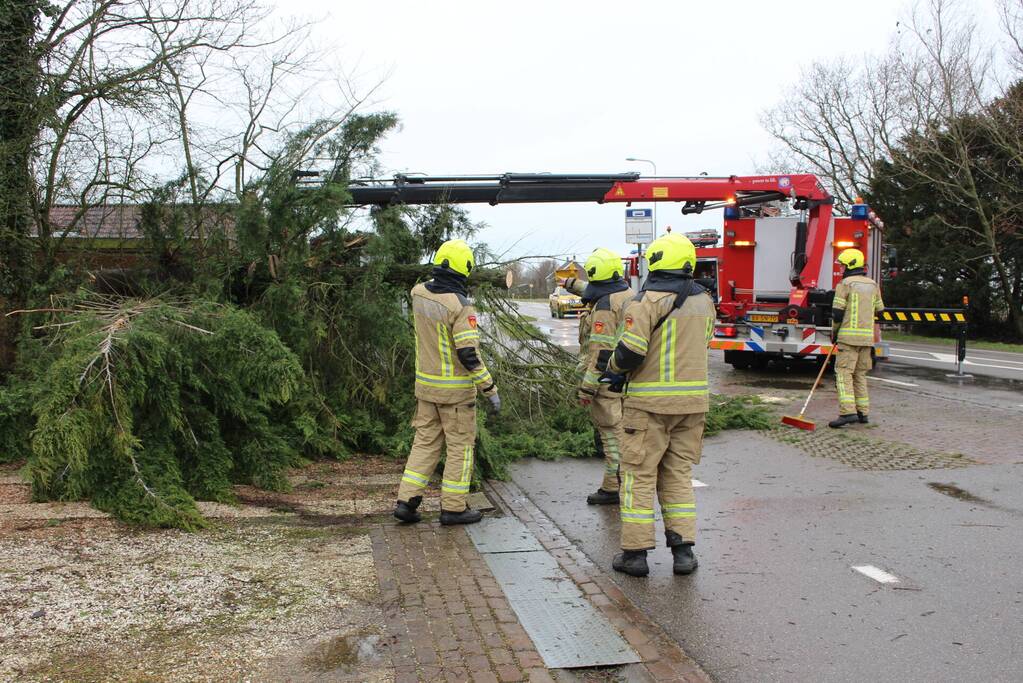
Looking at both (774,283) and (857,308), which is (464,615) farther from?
(774,283)

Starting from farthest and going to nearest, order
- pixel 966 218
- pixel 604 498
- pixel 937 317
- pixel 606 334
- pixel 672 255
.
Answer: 1. pixel 966 218
2. pixel 937 317
3. pixel 604 498
4. pixel 606 334
5. pixel 672 255

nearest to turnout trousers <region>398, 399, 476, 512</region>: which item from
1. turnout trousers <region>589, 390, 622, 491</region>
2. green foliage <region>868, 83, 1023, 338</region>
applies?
turnout trousers <region>589, 390, 622, 491</region>

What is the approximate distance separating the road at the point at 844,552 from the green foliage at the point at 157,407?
222cm

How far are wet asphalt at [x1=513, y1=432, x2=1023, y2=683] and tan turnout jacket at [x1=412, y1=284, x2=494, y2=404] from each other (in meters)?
1.16

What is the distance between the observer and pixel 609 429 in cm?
644

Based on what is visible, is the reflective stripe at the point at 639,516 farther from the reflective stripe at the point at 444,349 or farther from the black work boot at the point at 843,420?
the black work boot at the point at 843,420

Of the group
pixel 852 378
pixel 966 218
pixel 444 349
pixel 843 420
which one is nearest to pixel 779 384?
pixel 852 378

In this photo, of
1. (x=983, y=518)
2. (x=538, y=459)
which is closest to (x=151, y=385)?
(x=538, y=459)

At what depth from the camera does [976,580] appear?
15.4 ft

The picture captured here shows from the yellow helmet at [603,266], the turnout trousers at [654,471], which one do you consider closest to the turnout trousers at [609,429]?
the yellow helmet at [603,266]

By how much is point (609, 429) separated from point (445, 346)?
149 centimetres

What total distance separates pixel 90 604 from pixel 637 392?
302 centimetres

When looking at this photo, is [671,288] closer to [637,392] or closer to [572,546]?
[637,392]

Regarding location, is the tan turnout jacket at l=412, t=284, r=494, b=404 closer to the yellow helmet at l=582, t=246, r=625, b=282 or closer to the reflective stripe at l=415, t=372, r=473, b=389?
the reflective stripe at l=415, t=372, r=473, b=389
